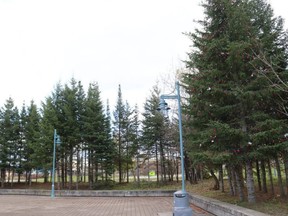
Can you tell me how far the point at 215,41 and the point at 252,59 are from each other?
1.40 meters

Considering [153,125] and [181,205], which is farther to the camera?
[153,125]

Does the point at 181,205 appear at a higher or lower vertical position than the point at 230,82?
lower

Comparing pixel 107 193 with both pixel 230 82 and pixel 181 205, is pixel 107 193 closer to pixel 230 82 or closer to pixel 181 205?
pixel 181 205

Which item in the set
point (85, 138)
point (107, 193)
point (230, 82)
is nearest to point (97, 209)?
point (107, 193)

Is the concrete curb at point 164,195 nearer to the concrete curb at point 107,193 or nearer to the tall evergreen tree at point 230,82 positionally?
the concrete curb at point 107,193

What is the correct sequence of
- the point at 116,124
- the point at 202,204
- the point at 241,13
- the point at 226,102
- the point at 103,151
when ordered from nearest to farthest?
the point at 241,13 → the point at 226,102 → the point at 202,204 → the point at 103,151 → the point at 116,124

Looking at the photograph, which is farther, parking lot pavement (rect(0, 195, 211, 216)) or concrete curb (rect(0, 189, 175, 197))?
concrete curb (rect(0, 189, 175, 197))

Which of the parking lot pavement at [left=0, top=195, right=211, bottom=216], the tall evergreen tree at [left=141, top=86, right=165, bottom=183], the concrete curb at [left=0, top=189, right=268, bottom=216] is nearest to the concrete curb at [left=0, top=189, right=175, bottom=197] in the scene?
the concrete curb at [left=0, top=189, right=268, bottom=216]

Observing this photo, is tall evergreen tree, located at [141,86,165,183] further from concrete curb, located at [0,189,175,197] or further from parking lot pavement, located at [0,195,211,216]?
parking lot pavement, located at [0,195,211,216]

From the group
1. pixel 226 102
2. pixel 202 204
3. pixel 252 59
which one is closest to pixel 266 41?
pixel 252 59

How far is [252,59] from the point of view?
9.61 meters

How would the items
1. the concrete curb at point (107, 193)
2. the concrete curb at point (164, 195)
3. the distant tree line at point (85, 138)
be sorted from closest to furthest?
the concrete curb at point (164, 195), the concrete curb at point (107, 193), the distant tree line at point (85, 138)

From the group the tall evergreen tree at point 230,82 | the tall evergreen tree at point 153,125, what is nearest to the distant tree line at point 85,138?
the tall evergreen tree at point 153,125

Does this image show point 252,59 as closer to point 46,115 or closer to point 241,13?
point 241,13
